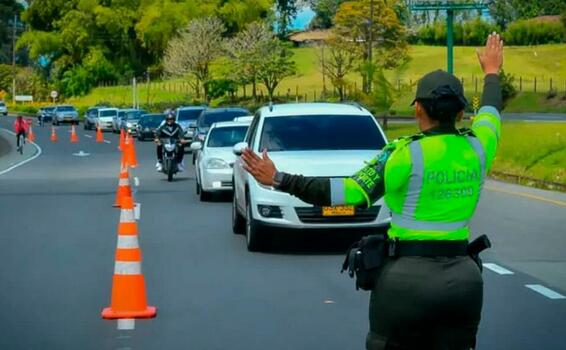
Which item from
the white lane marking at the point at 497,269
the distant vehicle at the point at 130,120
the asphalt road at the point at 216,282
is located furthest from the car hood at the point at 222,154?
the distant vehicle at the point at 130,120

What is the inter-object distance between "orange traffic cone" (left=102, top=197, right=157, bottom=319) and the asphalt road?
0.17m

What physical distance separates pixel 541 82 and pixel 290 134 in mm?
87184

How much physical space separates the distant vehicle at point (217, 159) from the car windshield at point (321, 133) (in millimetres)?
6551

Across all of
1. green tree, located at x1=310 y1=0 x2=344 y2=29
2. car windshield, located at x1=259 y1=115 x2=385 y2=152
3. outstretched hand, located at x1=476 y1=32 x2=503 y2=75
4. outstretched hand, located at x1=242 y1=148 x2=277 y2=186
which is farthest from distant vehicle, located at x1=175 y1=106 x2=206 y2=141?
green tree, located at x1=310 y1=0 x2=344 y2=29

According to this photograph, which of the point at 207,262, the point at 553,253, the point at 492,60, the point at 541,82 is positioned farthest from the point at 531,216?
the point at 541,82

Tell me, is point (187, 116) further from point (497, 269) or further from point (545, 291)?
point (545, 291)

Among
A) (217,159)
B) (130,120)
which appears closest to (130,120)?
(130,120)

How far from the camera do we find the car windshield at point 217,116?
36.9 metres

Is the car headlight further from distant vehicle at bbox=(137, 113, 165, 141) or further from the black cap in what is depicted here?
distant vehicle at bbox=(137, 113, 165, 141)

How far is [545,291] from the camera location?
1201cm

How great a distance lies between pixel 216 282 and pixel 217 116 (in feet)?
81.9

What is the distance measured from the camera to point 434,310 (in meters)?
5.06

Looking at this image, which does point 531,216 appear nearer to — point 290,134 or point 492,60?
point 290,134

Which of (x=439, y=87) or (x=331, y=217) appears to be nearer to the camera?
(x=439, y=87)
